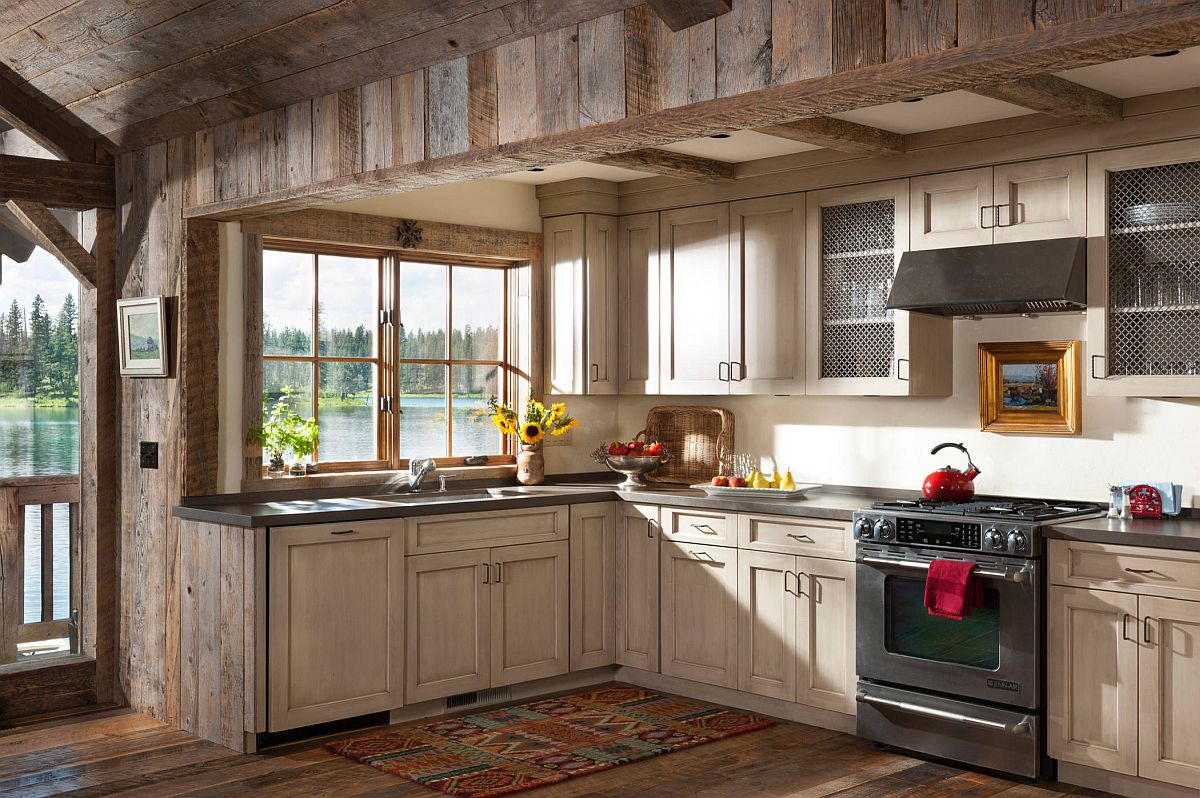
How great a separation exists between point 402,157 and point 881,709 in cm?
267

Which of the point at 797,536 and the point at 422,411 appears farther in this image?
the point at 422,411

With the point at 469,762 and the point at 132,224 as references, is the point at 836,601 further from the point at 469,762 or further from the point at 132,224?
the point at 132,224

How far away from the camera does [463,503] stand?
4.95m

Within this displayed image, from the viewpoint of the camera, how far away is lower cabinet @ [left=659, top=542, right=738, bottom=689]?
5047 mm

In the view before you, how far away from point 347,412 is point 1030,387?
2.96 m

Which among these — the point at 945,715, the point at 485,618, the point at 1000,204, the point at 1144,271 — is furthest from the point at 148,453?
the point at 1144,271

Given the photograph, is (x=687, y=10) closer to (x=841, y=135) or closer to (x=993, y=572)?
(x=841, y=135)

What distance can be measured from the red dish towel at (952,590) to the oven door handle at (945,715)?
1.20 ft

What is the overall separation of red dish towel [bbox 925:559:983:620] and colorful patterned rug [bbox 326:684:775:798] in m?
1.01

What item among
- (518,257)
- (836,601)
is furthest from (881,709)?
(518,257)

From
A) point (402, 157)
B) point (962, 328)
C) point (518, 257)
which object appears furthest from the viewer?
point (518, 257)

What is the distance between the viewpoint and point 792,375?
529cm

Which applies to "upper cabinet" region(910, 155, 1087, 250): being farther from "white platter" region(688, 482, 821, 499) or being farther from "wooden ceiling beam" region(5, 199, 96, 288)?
"wooden ceiling beam" region(5, 199, 96, 288)

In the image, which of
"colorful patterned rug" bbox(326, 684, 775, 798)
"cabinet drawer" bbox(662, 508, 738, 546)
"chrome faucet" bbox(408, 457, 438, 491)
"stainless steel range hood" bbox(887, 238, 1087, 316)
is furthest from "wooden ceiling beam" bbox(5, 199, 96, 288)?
"stainless steel range hood" bbox(887, 238, 1087, 316)
